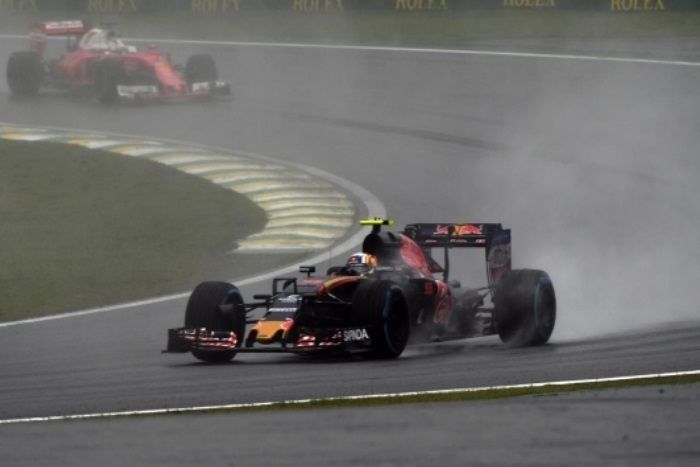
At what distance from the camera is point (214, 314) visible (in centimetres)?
1262

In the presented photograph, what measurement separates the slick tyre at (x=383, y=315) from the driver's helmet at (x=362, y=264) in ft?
2.20

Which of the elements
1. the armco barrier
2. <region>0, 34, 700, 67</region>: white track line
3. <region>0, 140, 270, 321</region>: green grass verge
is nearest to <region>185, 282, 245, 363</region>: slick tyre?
<region>0, 140, 270, 321</region>: green grass verge

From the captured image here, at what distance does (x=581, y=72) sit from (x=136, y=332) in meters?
16.5

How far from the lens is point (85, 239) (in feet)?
64.1

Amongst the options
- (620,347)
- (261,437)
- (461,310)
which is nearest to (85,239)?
(461,310)

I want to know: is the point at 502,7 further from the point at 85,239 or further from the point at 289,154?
the point at 85,239

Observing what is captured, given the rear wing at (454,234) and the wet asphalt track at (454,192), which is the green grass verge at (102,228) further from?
the rear wing at (454,234)

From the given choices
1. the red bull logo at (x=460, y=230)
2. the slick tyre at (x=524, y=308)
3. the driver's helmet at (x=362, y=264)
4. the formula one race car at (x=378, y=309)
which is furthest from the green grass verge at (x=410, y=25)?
the driver's helmet at (x=362, y=264)

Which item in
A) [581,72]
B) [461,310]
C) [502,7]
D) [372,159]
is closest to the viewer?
[461,310]

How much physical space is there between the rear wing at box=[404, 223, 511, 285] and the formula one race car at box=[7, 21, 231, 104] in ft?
51.2

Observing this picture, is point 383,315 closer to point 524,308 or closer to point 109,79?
point 524,308

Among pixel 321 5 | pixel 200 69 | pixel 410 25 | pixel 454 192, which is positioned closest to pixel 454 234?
pixel 454 192

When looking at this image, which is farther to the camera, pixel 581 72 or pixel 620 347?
pixel 581 72

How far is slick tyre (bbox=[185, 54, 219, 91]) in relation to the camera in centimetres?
2922
